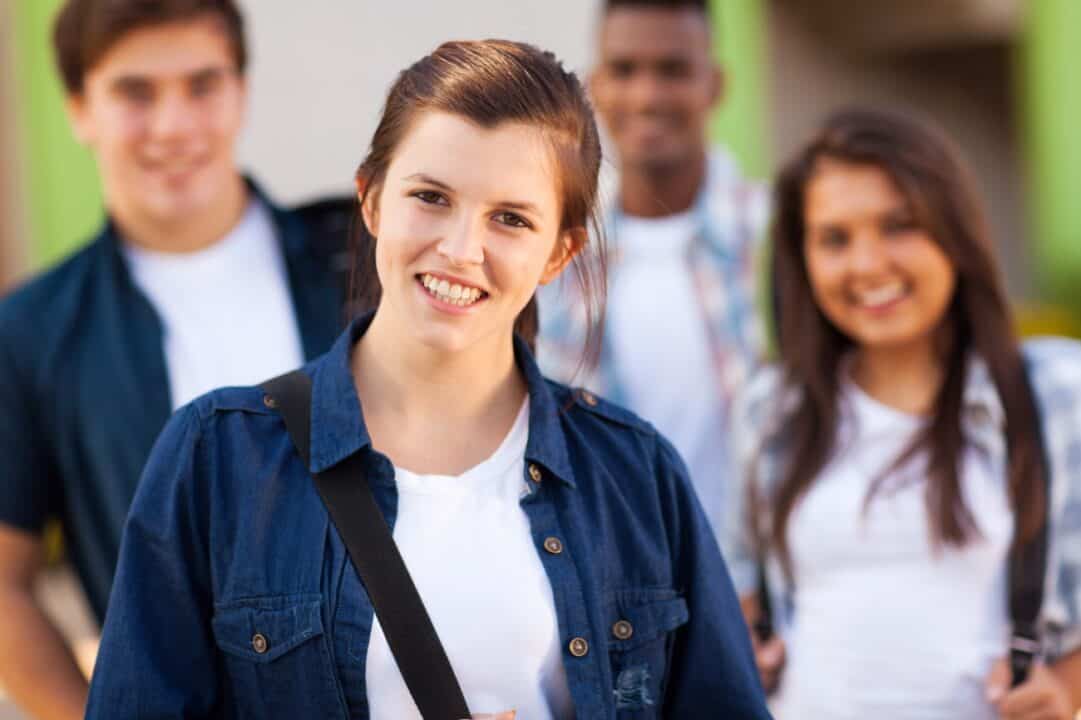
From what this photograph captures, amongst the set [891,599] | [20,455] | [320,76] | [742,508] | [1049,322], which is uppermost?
[320,76]

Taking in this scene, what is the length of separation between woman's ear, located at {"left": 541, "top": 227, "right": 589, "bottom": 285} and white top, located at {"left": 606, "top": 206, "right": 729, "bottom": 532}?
1275 millimetres

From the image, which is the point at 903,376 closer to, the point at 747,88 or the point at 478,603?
the point at 478,603

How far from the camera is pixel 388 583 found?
1616 mm

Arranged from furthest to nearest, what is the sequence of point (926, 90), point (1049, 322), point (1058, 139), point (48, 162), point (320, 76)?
point (926, 90)
point (1058, 139)
point (1049, 322)
point (320, 76)
point (48, 162)

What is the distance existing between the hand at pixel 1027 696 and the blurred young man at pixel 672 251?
0.78 metres

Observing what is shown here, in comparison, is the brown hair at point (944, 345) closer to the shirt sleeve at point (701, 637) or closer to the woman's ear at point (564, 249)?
the shirt sleeve at point (701, 637)

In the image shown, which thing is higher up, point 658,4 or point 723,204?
point 658,4

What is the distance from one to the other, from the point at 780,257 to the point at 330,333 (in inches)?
39.7

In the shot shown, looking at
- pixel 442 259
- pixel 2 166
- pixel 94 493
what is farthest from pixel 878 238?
pixel 2 166

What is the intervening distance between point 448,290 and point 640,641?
52 cm

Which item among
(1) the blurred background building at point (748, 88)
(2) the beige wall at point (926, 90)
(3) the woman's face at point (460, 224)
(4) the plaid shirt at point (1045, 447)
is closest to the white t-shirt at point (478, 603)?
(3) the woman's face at point (460, 224)

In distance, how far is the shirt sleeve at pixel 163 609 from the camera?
159 centimetres

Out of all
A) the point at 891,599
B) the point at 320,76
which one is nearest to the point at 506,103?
the point at 891,599

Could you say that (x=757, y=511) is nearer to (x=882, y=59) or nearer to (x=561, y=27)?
(x=561, y=27)
